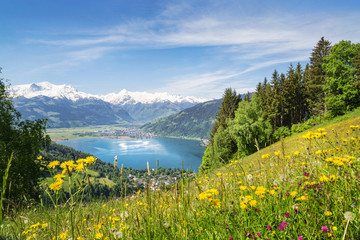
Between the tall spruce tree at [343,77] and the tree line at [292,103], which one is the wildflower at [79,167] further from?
the tall spruce tree at [343,77]

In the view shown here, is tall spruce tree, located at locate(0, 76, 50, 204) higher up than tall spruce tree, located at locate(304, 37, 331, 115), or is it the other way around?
tall spruce tree, located at locate(304, 37, 331, 115)

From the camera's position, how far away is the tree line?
29245mm

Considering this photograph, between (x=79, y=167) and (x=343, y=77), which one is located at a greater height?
(x=343, y=77)

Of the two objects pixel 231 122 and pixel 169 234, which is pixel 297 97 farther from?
pixel 169 234

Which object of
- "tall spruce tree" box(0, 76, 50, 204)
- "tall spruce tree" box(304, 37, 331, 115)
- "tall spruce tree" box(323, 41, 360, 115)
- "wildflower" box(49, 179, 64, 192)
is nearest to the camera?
"wildflower" box(49, 179, 64, 192)

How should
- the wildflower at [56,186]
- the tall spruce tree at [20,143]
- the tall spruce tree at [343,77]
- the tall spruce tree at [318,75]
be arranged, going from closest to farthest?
1. the wildflower at [56,186]
2. the tall spruce tree at [20,143]
3. the tall spruce tree at [343,77]
4. the tall spruce tree at [318,75]

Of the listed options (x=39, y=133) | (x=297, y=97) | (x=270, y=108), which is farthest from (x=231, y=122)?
(x=39, y=133)

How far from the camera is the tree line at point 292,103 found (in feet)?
95.9

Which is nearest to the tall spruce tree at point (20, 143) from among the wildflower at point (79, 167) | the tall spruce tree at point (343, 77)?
the wildflower at point (79, 167)

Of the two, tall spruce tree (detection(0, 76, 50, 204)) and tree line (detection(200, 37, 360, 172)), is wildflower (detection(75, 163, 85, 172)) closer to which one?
tall spruce tree (detection(0, 76, 50, 204))

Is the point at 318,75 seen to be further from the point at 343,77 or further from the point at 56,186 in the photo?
the point at 56,186

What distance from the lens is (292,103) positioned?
154 ft

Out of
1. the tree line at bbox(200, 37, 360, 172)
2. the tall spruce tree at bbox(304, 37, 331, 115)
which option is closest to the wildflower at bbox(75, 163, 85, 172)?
the tree line at bbox(200, 37, 360, 172)

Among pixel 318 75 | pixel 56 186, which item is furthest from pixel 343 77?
pixel 56 186
